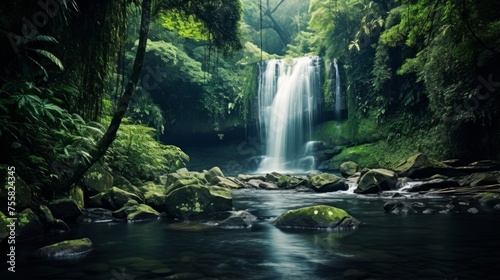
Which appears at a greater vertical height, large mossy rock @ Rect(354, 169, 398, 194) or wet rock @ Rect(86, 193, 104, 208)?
large mossy rock @ Rect(354, 169, 398, 194)

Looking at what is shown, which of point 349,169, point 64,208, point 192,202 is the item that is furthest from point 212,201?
point 349,169

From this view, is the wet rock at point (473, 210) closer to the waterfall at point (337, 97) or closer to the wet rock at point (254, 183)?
the wet rock at point (254, 183)

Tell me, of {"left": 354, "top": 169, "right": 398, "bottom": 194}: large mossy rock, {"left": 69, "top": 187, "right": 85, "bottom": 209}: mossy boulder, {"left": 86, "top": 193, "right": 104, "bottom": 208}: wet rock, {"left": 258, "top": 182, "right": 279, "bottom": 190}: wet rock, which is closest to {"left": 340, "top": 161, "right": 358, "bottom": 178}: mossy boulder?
{"left": 258, "top": 182, "right": 279, "bottom": 190}: wet rock

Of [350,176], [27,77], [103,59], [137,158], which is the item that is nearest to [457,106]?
[350,176]

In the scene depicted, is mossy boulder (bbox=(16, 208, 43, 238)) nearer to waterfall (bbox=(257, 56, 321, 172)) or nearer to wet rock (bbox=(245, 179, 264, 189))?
wet rock (bbox=(245, 179, 264, 189))

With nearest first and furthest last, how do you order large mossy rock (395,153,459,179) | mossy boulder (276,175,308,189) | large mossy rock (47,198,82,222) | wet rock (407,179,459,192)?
large mossy rock (47,198,82,222) → wet rock (407,179,459,192) → large mossy rock (395,153,459,179) → mossy boulder (276,175,308,189)

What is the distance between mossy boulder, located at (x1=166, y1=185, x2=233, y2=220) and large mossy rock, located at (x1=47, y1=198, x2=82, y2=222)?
2.07 meters

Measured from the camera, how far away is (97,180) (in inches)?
376

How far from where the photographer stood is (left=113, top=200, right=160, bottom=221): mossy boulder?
27.8ft

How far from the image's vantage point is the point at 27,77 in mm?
6184

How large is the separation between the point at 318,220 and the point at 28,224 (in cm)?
510

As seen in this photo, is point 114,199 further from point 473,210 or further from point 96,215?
point 473,210

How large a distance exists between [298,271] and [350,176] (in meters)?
13.3

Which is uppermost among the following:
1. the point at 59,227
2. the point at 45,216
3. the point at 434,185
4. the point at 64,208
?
the point at 434,185
